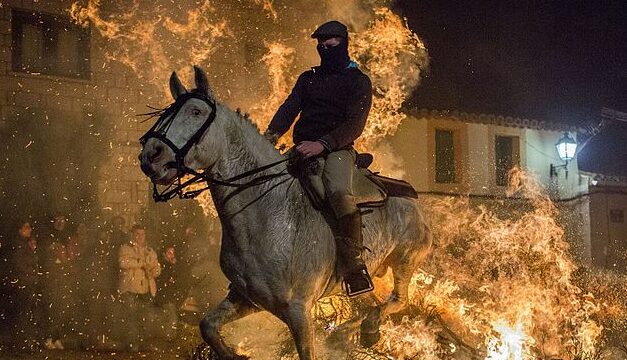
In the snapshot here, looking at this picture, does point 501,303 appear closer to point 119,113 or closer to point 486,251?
point 486,251

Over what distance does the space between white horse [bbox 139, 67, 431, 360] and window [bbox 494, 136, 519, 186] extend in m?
17.7

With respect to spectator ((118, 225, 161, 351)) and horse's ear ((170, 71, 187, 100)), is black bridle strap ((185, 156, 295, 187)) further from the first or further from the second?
spectator ((118, 225, 161, 351))

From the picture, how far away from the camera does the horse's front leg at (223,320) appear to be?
603 centimetres

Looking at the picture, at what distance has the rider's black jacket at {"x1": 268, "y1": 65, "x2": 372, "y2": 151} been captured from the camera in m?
6.42

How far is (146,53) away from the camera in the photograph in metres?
15.6

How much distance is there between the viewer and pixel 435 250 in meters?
12.7

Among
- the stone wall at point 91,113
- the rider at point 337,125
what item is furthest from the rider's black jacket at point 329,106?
the stone wall at point 91,113

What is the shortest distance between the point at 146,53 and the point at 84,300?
5.95 meters

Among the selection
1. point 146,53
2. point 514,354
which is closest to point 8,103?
point 146,53

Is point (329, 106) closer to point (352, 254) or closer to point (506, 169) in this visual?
point (352, 254)

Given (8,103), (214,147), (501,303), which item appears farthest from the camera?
(8,103)

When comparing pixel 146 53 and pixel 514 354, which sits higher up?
pixel 146 53

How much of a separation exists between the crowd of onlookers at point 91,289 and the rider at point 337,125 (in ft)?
18.1

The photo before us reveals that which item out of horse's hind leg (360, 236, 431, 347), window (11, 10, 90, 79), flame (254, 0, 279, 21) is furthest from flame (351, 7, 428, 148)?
window (11, 10, 90, 79)
